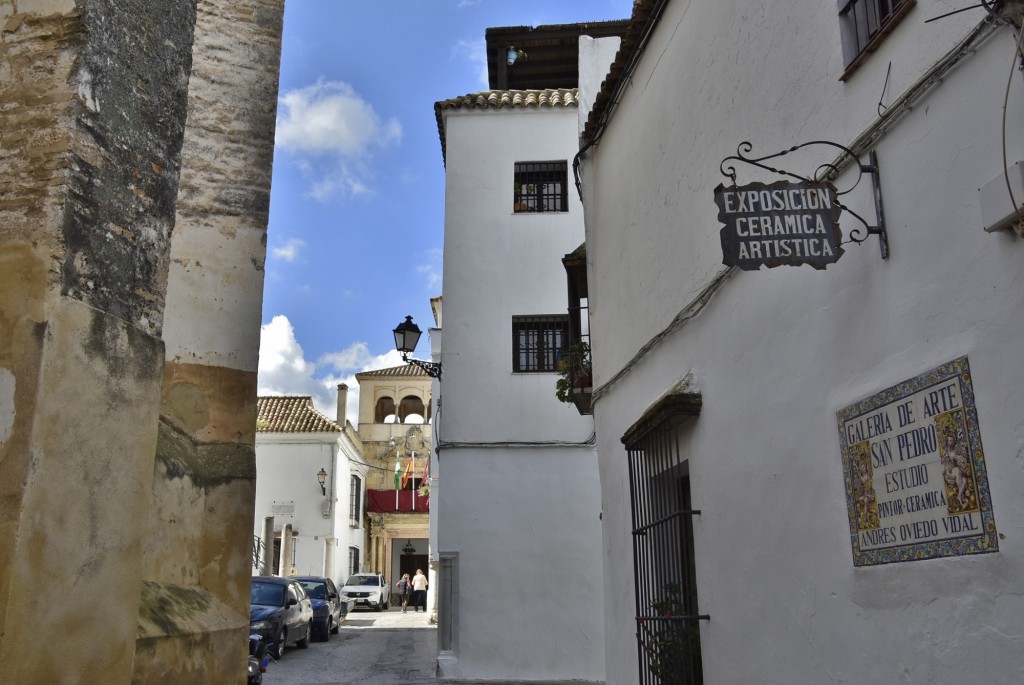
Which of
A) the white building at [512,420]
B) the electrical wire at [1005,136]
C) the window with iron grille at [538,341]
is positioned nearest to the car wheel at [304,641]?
the white building at [512,420]

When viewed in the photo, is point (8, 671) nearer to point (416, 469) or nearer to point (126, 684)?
point (126, 684)

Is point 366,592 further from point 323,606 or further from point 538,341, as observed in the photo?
point 538,341

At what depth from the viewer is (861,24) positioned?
4445mm

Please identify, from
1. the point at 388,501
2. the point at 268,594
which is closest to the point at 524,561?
the point at 268,594

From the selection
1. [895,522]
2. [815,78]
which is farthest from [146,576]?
[815,78]

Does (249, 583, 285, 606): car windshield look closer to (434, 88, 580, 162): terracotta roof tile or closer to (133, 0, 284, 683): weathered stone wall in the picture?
(434, 88, 580, 162): terracotta roof tile

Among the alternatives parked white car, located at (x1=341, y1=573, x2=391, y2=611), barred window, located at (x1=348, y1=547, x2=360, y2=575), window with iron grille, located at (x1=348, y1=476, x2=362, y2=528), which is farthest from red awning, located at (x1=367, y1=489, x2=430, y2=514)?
parked white car, located at (x1=341, y1=573, x2=391, y2=611)

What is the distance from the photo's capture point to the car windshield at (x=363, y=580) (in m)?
32.1

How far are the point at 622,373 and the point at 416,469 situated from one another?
37950 millimetres

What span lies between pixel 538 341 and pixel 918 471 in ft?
34.7

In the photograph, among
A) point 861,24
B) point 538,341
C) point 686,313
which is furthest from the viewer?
point 538,341

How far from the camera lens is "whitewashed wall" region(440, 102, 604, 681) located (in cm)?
1282

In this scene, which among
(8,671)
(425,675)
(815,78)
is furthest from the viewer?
(425,675)

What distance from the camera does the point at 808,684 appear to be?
14.8 ft
